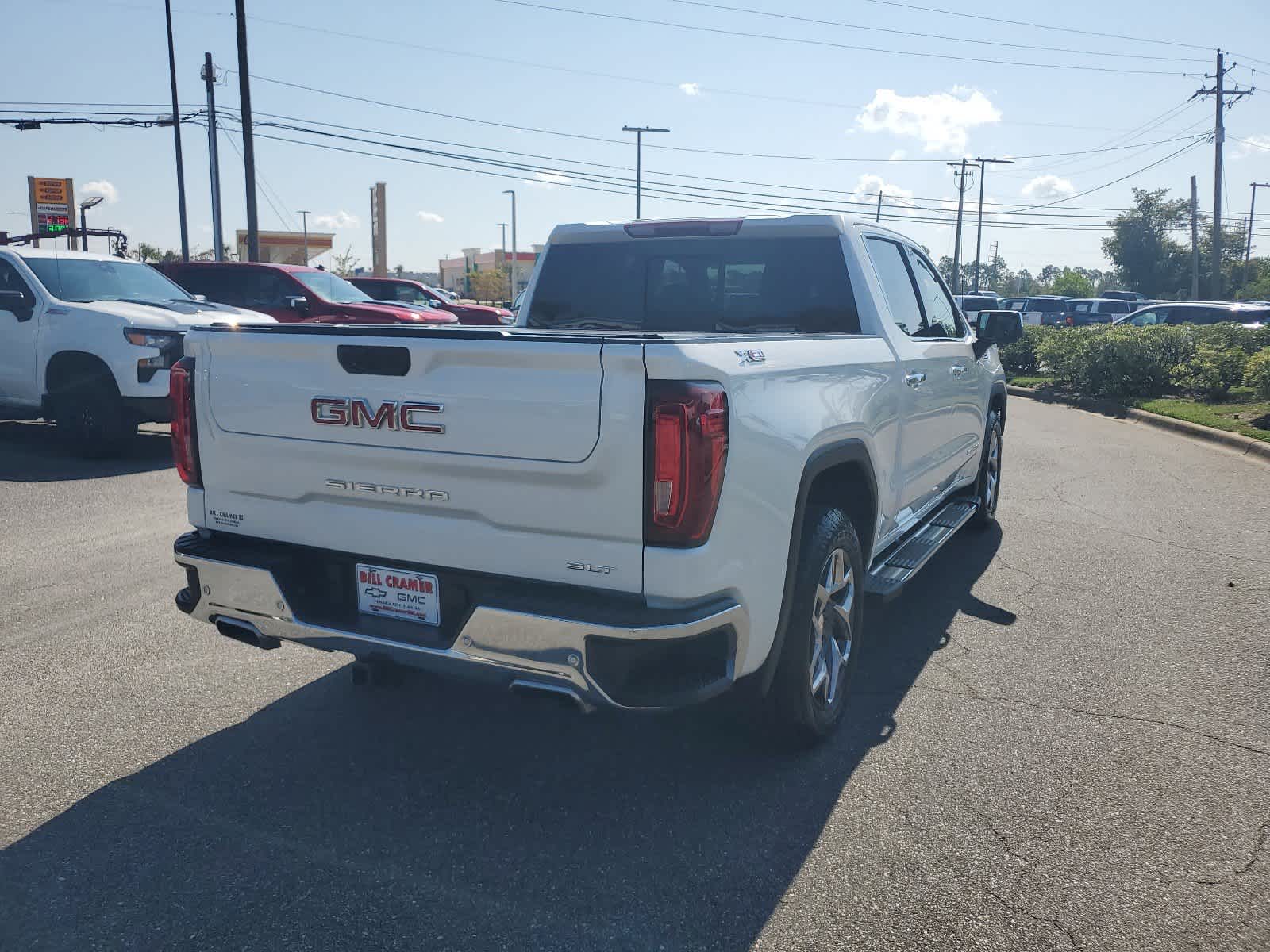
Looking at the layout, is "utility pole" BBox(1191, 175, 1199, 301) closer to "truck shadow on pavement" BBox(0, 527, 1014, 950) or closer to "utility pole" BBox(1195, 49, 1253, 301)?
"utility pole" BBox(1195, 49, 1253, 301)

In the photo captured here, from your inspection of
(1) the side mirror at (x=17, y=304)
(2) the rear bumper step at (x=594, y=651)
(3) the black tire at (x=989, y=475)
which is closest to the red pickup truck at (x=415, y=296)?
(1) the side mirror at (x=17, y=304)

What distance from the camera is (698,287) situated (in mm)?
4902

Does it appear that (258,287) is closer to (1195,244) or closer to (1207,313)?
(1207,313)

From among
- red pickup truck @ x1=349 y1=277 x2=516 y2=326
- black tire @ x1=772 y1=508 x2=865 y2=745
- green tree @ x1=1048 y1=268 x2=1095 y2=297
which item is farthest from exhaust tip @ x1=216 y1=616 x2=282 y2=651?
green tree @ x1=1048 y1=268 x2=1095 y2=297

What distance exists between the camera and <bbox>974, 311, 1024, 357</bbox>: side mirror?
6.40 m

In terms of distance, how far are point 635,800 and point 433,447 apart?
1.35m

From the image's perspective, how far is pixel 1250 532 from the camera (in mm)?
7617

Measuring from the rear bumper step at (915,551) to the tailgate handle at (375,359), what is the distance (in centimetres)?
216

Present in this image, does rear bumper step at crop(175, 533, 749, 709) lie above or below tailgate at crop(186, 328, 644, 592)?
below

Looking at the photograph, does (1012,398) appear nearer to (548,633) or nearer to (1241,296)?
(548,633)

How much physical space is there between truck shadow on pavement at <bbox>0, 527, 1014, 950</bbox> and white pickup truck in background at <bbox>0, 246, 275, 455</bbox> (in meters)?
6.30

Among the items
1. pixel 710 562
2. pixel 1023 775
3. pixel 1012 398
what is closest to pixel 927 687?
pixel 1023 775

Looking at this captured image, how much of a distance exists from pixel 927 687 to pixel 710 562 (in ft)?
6.63

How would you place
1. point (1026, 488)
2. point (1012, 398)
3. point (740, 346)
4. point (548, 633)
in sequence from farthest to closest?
point (1012, 398) < point (1026, 488) < point (740, 346) < point (548, 633)
